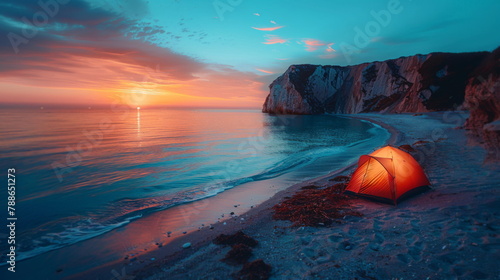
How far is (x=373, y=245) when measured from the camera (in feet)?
16.0

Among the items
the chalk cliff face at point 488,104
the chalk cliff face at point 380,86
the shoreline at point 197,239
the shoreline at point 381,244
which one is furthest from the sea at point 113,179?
the chalk cliff face at point 380,86

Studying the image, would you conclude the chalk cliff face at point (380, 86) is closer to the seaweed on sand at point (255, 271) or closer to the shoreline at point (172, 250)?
the shoreline at point (172, 250)

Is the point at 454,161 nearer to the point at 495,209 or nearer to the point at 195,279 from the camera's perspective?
the point at 495,209

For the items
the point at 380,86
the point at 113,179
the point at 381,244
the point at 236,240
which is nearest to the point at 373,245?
the point at 381,244

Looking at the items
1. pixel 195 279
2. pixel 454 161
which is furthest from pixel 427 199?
pixel 195 279

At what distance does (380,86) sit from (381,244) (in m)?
90.6

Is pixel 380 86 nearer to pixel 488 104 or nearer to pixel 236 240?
pixel 488 104

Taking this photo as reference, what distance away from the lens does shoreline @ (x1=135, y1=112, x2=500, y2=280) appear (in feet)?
13.2

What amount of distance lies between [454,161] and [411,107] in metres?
60.2

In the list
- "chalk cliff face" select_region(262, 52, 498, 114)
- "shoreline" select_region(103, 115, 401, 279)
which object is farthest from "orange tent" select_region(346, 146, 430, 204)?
"chalk cliff face" select_region(262, 52, 498, 114)

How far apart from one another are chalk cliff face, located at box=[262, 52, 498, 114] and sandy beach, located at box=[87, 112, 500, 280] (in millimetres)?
40430

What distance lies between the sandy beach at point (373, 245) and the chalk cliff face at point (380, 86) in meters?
40.4

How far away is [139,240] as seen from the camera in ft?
21.7

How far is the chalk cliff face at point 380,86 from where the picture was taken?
183ft
